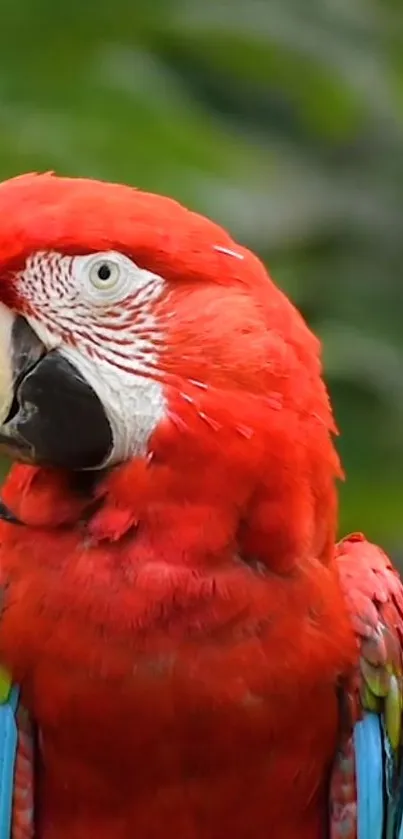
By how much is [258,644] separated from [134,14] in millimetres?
662

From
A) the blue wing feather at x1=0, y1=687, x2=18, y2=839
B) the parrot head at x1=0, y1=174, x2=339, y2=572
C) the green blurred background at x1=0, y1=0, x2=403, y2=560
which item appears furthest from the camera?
the green blurred background at x1=0, y1=0, x2=403, y2=560

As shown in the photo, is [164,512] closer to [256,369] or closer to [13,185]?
[256,369]

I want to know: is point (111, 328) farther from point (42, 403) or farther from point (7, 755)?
point (7, 755)

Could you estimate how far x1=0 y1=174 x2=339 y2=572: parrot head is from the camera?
1.09 metres

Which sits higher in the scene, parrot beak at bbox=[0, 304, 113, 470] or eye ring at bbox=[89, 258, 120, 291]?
eye ring at bbox=[89, 258, 120, 291]

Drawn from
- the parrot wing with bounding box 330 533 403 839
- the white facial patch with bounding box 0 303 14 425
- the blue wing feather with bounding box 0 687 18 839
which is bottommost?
the blue wing feather with bounding box 0 687 18 839

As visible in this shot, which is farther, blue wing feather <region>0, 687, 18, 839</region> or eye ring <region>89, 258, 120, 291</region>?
blue wing feather <region>0, 687, 18, 839</region>

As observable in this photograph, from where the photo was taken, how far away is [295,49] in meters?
1.56

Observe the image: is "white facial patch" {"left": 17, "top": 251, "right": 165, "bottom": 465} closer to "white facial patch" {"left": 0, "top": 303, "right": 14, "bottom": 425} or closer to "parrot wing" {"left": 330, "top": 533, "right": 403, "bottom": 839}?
"white facial patch" {"left": 0, "top": 303, "right": 14, "bottom": 425}

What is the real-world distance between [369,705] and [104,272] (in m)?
0.43

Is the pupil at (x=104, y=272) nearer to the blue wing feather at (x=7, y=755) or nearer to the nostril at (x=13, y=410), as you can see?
the nostril at (x=13, y=410)

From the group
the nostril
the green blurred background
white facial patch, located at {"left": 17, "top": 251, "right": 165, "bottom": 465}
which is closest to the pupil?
white facial patch, located at {"left": 17, "top": 251, "right": 165, "bottom": 465}

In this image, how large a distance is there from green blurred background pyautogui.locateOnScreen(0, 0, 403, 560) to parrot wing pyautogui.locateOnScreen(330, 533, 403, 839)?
26 cm

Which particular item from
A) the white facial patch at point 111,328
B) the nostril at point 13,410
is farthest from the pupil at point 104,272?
the nostril at point 13,410
